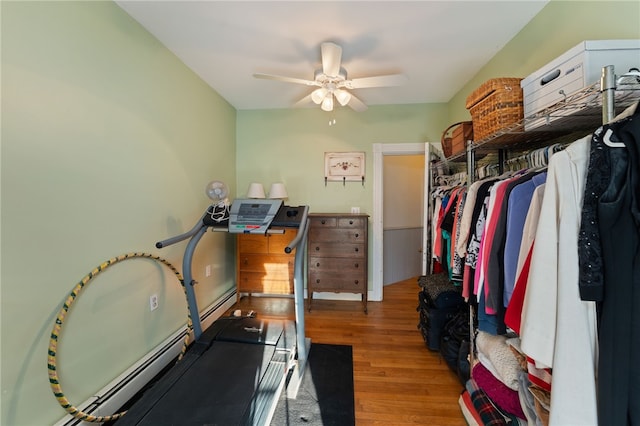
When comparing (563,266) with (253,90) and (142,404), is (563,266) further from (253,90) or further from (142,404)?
(253,90)

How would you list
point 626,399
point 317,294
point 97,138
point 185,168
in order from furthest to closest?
point 317,294 < point 185,168 < point 97,138 < point 626,399

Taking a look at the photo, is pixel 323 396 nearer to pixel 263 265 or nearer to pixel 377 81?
pixel 263 265

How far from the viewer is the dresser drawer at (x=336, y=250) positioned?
2.93m

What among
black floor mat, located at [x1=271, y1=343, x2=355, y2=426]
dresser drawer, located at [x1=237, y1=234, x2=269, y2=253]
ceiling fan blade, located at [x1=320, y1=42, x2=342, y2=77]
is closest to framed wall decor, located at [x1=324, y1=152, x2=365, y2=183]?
dresser drawer, located at [x1=237, y1=234, x2=269, y2=253]

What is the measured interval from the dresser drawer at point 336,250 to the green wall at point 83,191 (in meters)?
1.43

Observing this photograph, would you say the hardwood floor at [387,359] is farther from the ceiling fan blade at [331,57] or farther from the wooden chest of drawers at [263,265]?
the ceiling fan blade at [331,57]

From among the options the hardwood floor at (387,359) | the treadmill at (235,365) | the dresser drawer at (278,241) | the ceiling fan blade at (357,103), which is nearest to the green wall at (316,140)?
the dresser drawer at (278,241)

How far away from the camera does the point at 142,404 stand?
51.8 inches

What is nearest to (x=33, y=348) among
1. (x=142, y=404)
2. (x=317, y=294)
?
(x=142, y=404)

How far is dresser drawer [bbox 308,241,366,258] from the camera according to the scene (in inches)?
115

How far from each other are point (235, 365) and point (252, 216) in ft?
3.36

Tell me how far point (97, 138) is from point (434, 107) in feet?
11.2

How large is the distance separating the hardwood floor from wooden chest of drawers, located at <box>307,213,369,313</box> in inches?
11.7

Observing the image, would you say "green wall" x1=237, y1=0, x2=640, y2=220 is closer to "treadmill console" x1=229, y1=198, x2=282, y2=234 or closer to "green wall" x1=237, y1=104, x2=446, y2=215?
"green wall" x1=237, y1=104, x2=446, y2=215
